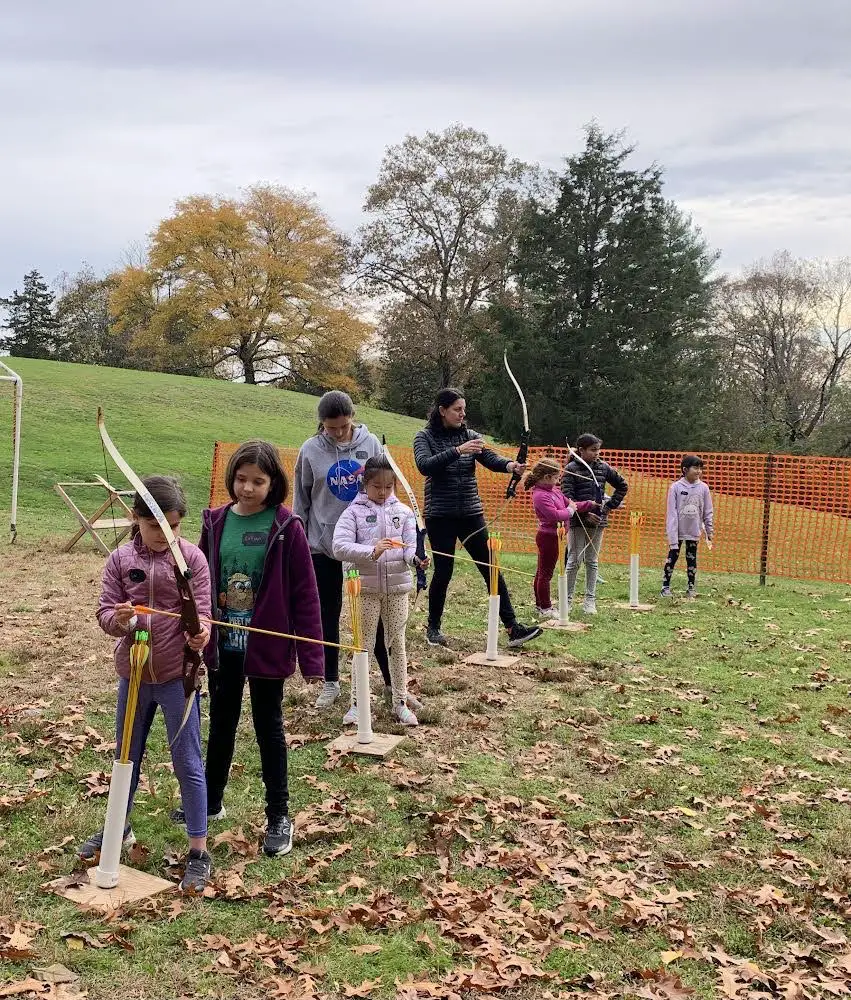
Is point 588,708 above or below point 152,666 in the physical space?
below

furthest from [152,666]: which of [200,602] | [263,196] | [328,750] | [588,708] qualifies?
[263,196]

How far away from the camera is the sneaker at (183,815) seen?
438 centimetres

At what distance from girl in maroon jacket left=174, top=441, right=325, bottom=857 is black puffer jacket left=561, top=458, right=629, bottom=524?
5979 millimetres

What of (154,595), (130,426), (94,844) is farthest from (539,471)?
(130,426)

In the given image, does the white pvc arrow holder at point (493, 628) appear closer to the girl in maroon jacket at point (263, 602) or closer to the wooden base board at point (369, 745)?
the wooden base board at point (369, 745)

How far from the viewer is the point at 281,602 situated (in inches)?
159

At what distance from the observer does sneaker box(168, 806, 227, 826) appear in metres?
4.38

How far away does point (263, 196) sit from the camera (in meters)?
46.3

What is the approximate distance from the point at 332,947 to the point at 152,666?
1305 mm

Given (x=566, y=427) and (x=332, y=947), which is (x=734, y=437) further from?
(x=332, y=947)

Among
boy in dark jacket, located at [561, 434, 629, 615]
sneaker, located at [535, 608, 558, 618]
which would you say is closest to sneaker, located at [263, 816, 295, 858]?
sneaker, located at [535, 608, 558, 618]

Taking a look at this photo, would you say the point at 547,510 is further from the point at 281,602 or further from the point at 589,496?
the point at 281,602

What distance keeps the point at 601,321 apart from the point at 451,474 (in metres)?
22.6

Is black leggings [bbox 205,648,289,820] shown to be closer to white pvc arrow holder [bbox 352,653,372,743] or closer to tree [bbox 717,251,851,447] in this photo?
white pvc arrow holder [bbox 352,653,372,743]
